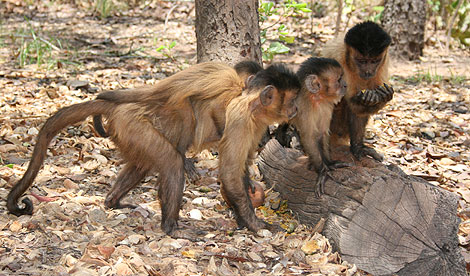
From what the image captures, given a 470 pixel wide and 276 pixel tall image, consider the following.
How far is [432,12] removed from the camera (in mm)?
13438

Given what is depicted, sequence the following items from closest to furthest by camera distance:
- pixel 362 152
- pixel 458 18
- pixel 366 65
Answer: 1. pixel 366 65
2. pixel 362 152
3. pixel 458 18

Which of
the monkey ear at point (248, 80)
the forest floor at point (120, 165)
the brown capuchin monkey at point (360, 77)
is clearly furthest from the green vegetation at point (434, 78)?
the monkey ear at point (248, 80)

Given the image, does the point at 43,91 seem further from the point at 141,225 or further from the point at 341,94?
the point at 341,94

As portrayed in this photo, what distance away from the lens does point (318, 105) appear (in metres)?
4.74

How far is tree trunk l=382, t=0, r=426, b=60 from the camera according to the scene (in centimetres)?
1038

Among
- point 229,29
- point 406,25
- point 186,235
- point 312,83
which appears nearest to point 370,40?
point 312,83

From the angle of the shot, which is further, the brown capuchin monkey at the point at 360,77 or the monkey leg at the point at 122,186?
the brown capuchin monkey at the point at 360,77

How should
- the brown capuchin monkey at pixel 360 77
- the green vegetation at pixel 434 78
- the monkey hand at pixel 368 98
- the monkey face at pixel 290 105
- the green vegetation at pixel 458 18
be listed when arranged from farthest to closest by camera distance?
the green vegetation at pixel 458 18 < the green vegetation at pixel 434 78 < the monkey hand at pixel 368 98 < the brown capuchin monkey at pixel 360 77 < the monkey face at pixel 290 105

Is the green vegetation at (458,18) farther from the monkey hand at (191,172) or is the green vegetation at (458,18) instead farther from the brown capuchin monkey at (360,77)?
the monkey hand at (191,172)

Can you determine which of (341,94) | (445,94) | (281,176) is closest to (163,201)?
(281,176)

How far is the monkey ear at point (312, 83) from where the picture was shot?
454cm

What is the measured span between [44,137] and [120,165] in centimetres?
174

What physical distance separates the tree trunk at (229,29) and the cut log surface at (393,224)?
2.14 m

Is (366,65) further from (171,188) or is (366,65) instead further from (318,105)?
(171,188)
